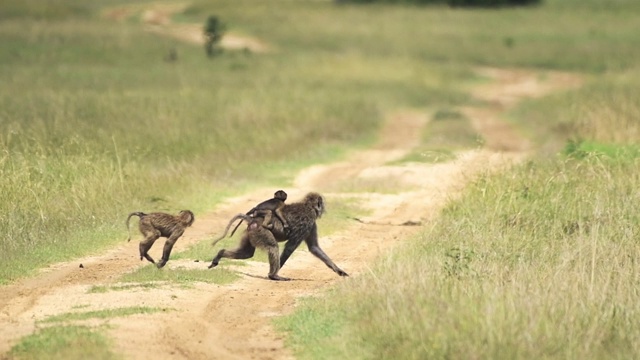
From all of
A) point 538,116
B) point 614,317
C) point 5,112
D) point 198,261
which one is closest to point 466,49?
point 538,116

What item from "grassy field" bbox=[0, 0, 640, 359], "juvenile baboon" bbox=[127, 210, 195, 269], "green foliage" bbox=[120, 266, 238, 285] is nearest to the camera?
"grassy field" bbox=[0, 0, 640, 359]

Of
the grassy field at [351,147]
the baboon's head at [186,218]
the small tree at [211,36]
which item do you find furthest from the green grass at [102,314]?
the small tree at [211,36]

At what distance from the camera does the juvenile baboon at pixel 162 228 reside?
11.8 m

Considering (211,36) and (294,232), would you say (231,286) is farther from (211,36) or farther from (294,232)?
(211,36)

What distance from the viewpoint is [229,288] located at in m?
11.2

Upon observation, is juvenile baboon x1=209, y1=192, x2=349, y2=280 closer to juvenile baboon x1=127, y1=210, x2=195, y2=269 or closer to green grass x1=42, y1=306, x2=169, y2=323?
juvenile baboon x1=127, y1=210, x2=195, y2=269

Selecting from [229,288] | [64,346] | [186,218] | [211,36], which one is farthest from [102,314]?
[211,36]

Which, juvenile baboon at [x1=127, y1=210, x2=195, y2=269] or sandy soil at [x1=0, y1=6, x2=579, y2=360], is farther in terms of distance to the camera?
juvenile baboon at [x1=127, y1=210, x2=195, y2=269]

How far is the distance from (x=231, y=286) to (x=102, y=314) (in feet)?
5.87

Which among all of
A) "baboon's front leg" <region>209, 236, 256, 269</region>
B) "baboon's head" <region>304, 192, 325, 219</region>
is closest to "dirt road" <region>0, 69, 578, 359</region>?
"baboon's front leg" <region>209, 236, 256, 269</region>

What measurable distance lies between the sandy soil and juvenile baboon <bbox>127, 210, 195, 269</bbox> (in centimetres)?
19

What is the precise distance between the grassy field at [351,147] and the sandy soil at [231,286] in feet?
1.00

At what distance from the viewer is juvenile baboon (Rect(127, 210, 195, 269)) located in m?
11.8

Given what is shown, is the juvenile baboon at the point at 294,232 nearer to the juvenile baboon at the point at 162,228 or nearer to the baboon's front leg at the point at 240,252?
the baboon's front leg at the point at 240,252
